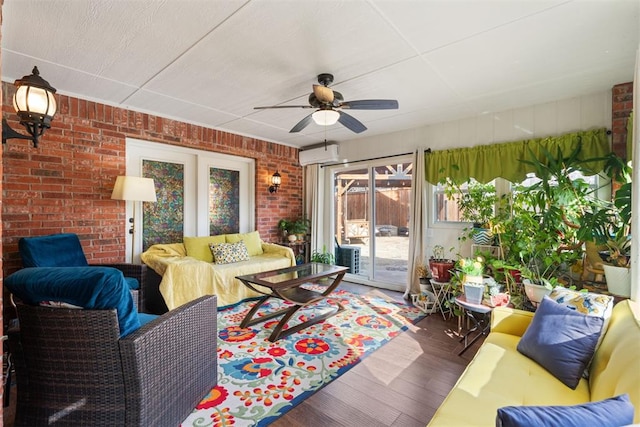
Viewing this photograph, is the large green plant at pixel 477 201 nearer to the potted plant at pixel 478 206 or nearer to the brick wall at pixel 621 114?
the potted plant at pixel 478 206

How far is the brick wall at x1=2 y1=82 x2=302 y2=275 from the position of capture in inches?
108

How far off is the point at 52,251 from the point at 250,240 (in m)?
2.24

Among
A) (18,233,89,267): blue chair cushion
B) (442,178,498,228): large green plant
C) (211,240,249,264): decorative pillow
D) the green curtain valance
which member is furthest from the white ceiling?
(211,240,249,264): decorative pillow

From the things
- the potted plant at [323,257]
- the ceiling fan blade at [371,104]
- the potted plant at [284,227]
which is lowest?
the potted plant at [323,257]

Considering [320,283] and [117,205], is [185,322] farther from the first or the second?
[320,283]

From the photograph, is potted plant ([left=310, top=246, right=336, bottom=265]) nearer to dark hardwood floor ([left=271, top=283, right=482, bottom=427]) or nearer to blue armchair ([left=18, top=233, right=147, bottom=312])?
dark hardwood floor ([left=271, top=283, right=482, bottom=427])

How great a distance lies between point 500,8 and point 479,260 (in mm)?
2102

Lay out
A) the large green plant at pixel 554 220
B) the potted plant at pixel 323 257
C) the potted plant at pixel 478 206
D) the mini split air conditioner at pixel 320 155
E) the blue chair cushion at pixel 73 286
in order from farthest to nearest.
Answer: the potted plant at pixel 323 257
the mini split air conditioner at pixel 320 155
the potted plant at pixel 478 206
the large green plant at pixel 554 220
the blue chair cushion at pixel 73 286

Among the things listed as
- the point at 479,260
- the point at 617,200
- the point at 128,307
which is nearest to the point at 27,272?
the point at 128,307

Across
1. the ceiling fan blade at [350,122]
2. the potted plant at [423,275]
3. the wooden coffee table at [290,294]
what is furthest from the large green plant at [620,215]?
the wooden coffee table at [290,294]

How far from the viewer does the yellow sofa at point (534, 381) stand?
46.4 inches

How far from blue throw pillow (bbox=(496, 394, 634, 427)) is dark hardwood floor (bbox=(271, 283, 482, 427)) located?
1067mm

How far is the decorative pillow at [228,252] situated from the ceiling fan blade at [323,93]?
2378 mm

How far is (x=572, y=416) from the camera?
2.75 ft
